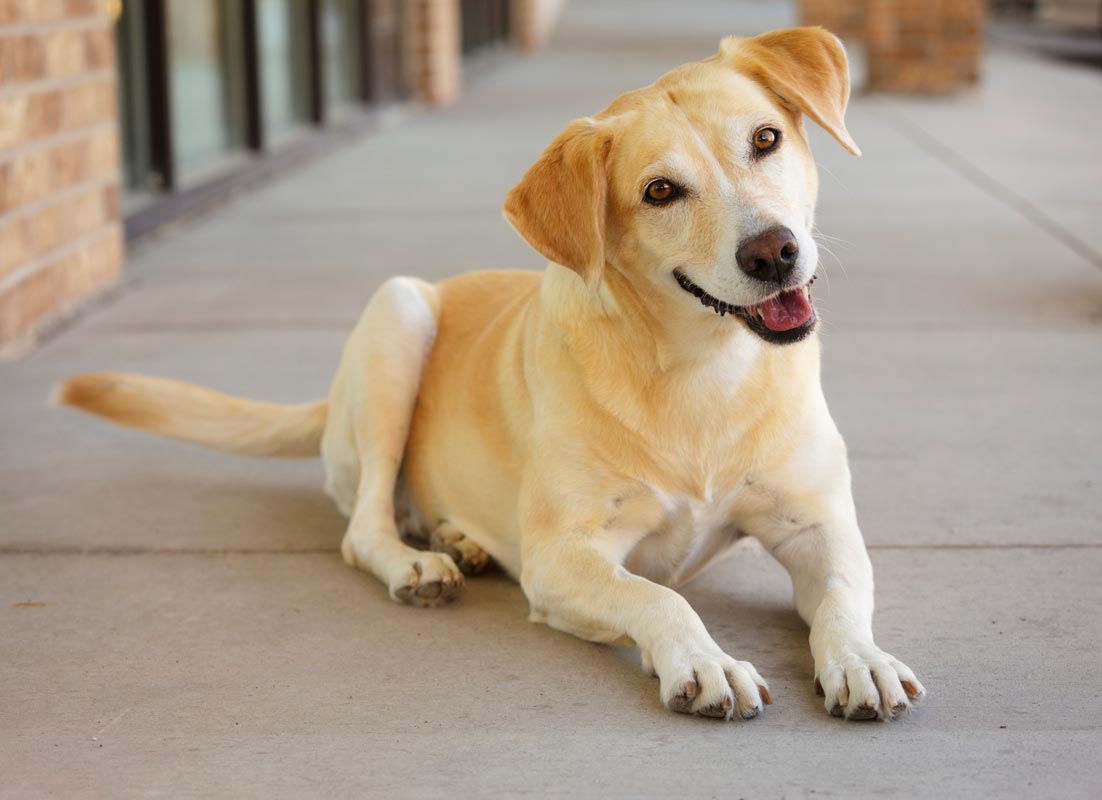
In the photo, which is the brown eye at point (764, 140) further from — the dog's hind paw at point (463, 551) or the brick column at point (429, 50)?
the brick column at point (429, 50)

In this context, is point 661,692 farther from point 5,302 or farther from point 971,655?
point 5,302

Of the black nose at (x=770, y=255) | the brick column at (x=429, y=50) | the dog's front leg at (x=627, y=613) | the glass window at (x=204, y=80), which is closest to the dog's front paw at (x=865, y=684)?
the dog's front leg at (x=627, y=613)

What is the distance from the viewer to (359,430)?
3.53m

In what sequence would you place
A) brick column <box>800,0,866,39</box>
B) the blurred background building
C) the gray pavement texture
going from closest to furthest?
the gray pavement texture → the blurred background building → brick column <box>800,0,866,39</box>

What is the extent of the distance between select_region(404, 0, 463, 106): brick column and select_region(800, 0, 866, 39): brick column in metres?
11.1

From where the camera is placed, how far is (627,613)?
2.70m

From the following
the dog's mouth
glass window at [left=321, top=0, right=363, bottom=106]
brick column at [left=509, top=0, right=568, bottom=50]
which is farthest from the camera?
brick column at [left=509, top=0, right=568, bottom=50]

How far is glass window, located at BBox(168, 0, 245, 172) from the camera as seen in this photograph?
26.7 ft

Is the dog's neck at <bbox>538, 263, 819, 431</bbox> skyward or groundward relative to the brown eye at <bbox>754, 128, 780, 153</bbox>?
groundward

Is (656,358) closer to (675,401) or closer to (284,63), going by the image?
(675,401)

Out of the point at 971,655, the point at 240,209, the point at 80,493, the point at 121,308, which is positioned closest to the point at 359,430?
the point at 80,493

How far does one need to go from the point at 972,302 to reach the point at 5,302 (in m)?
3.84

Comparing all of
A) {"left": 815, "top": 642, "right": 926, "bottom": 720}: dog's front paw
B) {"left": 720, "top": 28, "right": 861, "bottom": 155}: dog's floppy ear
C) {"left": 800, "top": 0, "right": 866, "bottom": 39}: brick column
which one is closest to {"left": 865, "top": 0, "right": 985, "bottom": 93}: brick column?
{"left": 800, "top": 0, "right": 866, "bottom": 39}: brick column

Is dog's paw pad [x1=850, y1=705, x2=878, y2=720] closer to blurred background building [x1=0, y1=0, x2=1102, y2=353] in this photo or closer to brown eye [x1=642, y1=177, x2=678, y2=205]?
brown eye [x1=642, y1=177, x2=678, y2=205]
